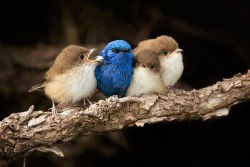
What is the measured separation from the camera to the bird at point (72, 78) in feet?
15.5

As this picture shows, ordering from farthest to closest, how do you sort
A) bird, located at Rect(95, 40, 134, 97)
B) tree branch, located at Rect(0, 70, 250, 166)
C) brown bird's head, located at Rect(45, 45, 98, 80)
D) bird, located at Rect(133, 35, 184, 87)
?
bird, located at Rect(133, 35, 184, 87) → bird, located at Rect(95, 40, 134, 97) → brown bird's head, located at Rect(45, 45, 98, 80) → tree branch, located at Rect(0, 70, 250, 166)

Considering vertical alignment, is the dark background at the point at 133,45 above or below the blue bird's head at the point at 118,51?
above

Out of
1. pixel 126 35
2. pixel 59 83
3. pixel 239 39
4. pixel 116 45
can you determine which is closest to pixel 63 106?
pixel 59 83

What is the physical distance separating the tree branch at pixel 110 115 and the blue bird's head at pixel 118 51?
1.11 feet

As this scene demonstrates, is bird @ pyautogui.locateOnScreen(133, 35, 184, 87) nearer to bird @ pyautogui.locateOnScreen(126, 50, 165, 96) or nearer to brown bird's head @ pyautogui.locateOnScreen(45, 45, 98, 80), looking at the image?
bird @ pyautogui.locateOnScreen(126, 50, 165, 96)

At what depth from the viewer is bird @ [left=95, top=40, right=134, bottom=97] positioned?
4.87m

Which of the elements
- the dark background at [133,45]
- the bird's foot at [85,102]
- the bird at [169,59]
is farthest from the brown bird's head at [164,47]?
the dark background at [133,45]

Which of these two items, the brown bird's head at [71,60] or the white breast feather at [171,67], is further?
the white breast feather at [171,67]

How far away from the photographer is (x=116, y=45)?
4.87m

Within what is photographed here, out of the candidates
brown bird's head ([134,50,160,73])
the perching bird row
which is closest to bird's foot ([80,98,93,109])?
the perching bird row

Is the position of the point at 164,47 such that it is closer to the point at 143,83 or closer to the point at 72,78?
the point at 143,83

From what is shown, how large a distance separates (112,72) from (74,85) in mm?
348

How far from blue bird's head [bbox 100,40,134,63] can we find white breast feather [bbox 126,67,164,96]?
0.15 meters

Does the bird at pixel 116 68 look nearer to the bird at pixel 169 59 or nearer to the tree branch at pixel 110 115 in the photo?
the tree branch at pixel 110 115
